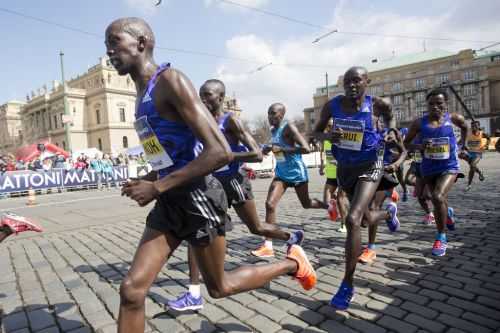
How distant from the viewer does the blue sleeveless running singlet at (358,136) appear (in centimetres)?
348

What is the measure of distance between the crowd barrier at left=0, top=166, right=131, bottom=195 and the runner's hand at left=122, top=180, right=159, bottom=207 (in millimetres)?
17037

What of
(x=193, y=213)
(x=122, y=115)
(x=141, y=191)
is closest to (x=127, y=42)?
(x=141, y=191)

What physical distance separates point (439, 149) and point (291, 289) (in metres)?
2.90

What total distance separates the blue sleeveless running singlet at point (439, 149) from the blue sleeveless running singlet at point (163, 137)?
3.88 meters

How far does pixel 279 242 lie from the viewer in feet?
17.1

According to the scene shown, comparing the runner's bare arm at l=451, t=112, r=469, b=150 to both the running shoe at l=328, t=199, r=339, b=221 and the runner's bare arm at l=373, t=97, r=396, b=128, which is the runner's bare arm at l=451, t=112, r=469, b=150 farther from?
the running shoe at l=328, t=199, r=339, b=221

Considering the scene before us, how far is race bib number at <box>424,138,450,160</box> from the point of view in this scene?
15.2 feet

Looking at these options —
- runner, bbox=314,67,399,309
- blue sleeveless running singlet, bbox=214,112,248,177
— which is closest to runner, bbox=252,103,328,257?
blue sleeveless running singlet, bbox=214,112,248,177

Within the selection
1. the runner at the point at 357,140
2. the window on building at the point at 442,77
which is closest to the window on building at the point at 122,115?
the window on building at the point at 442,77

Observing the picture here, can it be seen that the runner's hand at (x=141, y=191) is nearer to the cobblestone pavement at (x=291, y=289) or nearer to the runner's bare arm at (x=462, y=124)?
the cobblestone pavement at (x=291, y=289)

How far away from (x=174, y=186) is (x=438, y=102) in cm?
428

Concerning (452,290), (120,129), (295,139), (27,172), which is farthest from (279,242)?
(120,129)

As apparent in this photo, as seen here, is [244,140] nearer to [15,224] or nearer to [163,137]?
[163,137]

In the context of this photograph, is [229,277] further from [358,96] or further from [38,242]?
[38,242]
